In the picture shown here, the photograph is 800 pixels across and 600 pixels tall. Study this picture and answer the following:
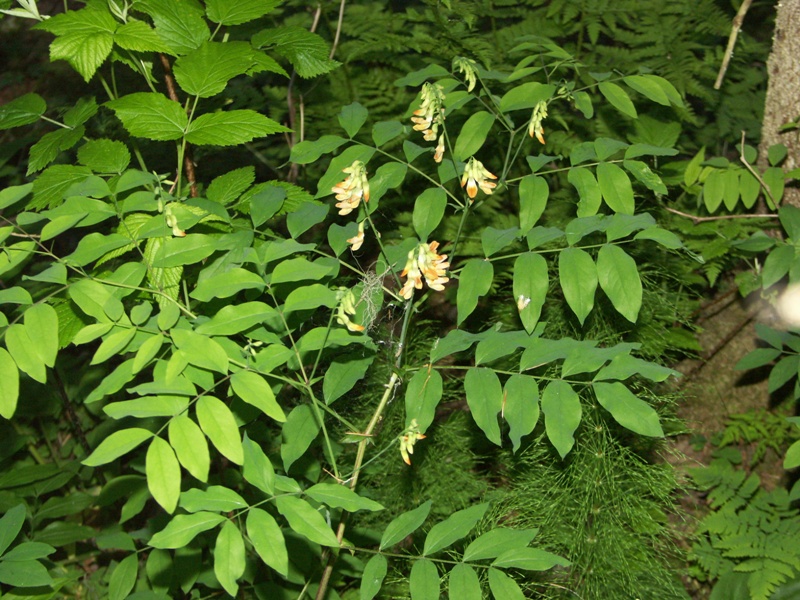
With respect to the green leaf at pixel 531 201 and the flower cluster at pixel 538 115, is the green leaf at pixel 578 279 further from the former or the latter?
the flower cluster at pixel 538 115

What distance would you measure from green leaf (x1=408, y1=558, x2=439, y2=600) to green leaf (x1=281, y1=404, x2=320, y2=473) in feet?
1.04

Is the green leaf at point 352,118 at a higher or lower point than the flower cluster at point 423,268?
higher

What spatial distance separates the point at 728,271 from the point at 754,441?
0.69 meters

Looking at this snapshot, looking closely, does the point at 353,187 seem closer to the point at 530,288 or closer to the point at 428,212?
the point at 428,212

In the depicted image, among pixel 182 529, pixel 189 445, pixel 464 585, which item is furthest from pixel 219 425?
pixel 464 585

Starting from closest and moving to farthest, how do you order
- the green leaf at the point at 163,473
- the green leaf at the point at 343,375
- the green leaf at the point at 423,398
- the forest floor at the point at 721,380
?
the green leaf at the point at 163,473 < the green leaf at the point at 423,398 < the green leaf at the point at 343,375 < the forest floor at the point at 721,380

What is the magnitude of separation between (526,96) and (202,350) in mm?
973

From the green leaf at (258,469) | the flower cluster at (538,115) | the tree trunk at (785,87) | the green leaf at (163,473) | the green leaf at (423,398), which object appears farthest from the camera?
the tree trunk at (785,87)

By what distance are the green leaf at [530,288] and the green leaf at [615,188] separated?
27cm

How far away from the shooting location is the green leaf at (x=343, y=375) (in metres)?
1.48

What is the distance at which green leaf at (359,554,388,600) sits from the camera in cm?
132

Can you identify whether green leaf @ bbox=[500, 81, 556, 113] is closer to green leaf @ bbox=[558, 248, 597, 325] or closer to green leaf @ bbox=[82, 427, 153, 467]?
green leaf @ bbox=[558, 248, 597, 325]

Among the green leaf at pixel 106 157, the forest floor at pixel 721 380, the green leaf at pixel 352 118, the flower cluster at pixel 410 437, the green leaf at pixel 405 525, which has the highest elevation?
the green leaf at pixel 106 157

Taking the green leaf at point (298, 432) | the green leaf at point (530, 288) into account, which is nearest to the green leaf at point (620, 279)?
the green leaf at point (530, 288)
